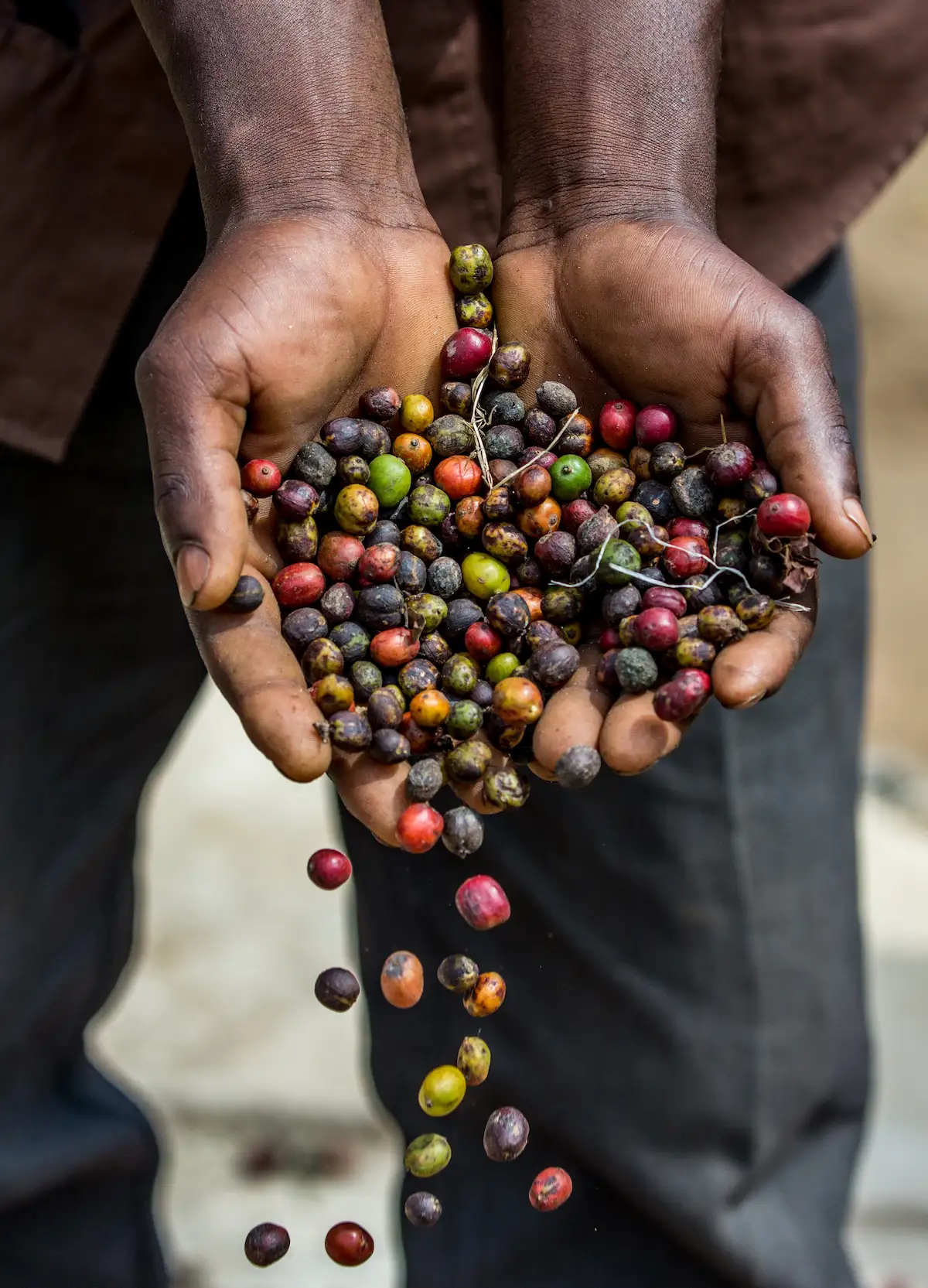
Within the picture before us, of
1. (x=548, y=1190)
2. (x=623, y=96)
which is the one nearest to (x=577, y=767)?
(x=548, y=1190)

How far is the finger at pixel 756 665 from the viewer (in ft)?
5.33

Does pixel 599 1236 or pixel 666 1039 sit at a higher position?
pixel 666 1039

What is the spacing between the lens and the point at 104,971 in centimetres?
259

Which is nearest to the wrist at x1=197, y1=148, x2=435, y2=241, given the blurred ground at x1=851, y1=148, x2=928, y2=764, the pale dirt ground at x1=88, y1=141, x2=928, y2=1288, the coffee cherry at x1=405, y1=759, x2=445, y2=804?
the coffee cherry at x1=405, y1=759, x2=445, y2=804

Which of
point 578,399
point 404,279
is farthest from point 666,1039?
point 404,279

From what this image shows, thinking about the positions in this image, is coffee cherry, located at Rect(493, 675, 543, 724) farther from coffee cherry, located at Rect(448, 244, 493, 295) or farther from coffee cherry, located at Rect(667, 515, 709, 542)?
coffee cherry, located at Rect(448, 244, 493, 295)

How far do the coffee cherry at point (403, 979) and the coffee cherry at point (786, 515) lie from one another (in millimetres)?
748

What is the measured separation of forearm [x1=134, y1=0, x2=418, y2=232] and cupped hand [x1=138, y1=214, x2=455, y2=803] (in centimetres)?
6

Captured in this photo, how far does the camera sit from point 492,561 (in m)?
1.99

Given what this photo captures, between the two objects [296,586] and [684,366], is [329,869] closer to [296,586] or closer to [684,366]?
[296,586]

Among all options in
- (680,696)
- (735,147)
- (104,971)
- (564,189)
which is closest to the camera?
(680,696)

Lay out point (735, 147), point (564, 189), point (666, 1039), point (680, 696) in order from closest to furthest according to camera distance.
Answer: point (680, 696) < point (564, 189) < point (735, 147) < point (666, 1039)

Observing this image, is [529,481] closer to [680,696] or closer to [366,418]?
[366,418]

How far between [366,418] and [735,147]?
73 centimetres
